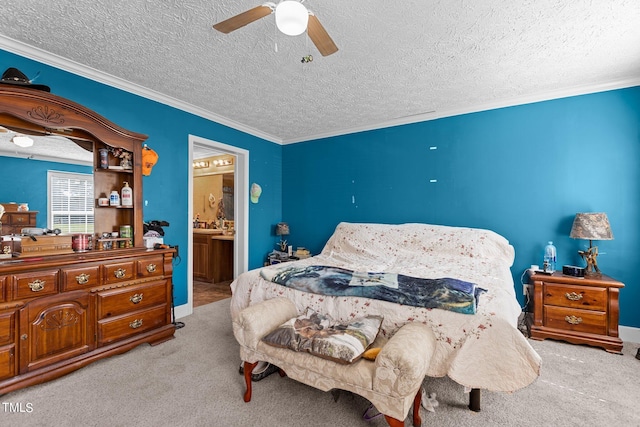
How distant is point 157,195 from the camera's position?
3.20 metres

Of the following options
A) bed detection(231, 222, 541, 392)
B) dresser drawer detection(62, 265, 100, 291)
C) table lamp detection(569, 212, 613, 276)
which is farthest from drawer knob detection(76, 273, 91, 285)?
table lamp detection(569, 212, 613, 276)

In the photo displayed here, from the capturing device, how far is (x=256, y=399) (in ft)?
6.11

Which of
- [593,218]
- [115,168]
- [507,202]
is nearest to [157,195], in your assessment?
[115,168]

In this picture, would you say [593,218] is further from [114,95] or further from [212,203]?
[212,203]

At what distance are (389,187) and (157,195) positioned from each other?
2.98 metres

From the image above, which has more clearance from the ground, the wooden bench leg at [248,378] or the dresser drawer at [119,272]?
the dresser drawer at [119,272]

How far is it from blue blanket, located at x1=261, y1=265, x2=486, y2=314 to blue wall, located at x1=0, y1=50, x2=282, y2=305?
1601 mm

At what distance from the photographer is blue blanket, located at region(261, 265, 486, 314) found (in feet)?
5.66

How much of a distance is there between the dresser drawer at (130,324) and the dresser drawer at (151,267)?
0.32 meters

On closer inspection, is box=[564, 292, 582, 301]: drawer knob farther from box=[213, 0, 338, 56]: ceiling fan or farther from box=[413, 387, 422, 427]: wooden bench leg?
box=[213, 0, 338, 56]: ceiling fan

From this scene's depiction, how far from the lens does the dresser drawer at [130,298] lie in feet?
7.60

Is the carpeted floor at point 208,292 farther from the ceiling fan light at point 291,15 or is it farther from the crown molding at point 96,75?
the ceiling fan light at point 291,15

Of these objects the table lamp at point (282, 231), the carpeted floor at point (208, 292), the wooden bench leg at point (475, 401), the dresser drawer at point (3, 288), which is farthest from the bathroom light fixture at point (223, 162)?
the wooden bench leg at point (475, 401)

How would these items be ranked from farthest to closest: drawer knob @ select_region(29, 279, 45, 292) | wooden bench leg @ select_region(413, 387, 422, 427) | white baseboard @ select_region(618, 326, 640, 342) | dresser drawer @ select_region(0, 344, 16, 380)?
white baseboard @ select_region(618, 326, 640, 342) < drawer knob @ select_region(29, 279, 45, 292) < dresser drawer @ select_region(0, 344, 16, 380) < wooden bench leg @ select_region(413, 387, 422, 427)
